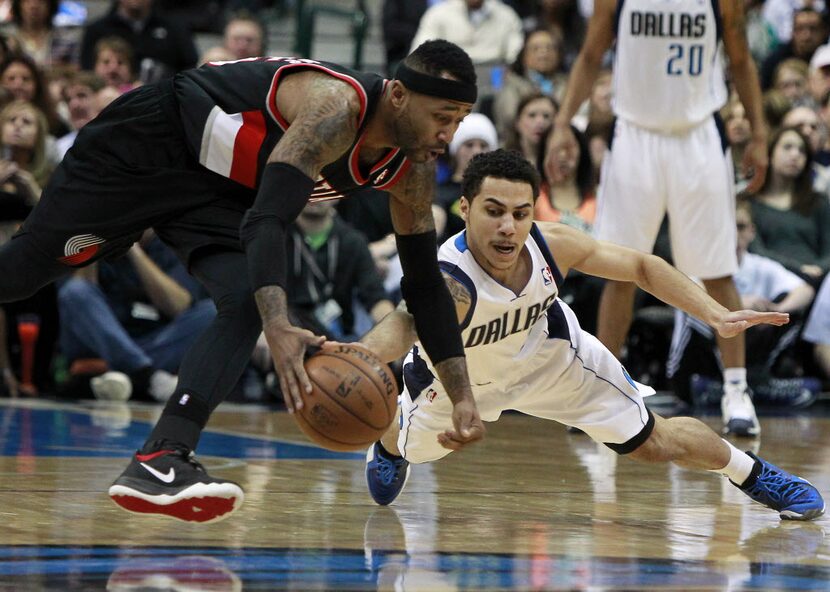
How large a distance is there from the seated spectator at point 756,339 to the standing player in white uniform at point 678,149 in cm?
183

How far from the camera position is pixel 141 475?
151 inches

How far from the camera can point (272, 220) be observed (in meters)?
3.71

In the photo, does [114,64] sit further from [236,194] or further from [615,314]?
[236,194]

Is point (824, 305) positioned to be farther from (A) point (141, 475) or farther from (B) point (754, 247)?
(A) point (141, 475)

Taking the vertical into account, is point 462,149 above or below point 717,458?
below

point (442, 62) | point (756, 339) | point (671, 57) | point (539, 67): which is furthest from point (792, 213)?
point (442, 62)

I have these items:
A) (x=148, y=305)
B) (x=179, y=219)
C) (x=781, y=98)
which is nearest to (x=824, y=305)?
(x=781, y=98)

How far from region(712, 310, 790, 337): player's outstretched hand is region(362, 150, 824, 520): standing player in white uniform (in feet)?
0.78

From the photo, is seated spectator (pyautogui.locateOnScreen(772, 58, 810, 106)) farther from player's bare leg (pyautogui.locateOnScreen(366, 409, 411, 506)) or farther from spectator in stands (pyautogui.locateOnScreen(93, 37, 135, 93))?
player's bare leg (pyautogui.locateOnScreen(366, 409, 411, 506))

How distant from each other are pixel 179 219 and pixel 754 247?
6.46 meters

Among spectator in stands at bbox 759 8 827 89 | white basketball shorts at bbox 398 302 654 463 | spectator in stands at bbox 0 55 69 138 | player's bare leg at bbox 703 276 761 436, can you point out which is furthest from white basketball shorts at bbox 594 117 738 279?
spectator in stands at bbox 759 8 827 89

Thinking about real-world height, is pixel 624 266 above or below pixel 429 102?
below

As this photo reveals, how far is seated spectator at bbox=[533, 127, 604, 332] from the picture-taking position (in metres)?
9.62

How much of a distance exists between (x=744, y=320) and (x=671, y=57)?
11.1 ft
